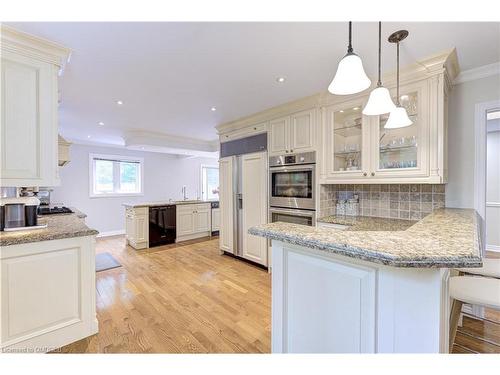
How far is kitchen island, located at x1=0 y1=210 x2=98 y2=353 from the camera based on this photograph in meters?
1.59

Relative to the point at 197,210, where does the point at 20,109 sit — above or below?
above

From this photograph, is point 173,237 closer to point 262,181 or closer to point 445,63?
point 262,181

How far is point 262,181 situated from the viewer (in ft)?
11.1

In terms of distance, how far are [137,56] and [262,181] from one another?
6.80ft

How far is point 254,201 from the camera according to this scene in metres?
3.49

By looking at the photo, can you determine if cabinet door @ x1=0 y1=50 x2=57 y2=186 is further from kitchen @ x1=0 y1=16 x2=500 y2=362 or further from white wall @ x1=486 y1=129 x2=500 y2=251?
white wall @ x1=486 y1=129 x2=500 y2=251

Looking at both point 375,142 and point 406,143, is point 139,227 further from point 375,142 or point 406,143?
point 406,143

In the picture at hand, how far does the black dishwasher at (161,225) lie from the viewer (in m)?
4.66

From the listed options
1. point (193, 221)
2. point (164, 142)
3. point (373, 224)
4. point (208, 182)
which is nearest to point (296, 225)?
point (373, 224)

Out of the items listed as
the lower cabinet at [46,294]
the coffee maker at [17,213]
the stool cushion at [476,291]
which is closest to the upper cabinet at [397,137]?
the stool cushion at [476,291]

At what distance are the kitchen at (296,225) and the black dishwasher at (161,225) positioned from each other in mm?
661

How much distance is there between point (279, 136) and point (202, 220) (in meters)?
3.11

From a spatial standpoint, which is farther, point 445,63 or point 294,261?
point 445,63
